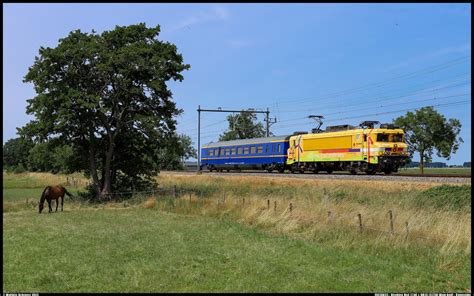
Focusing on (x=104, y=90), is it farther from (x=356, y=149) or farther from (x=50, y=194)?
(x=356, y=149)

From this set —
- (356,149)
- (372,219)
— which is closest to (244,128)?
(356,149)

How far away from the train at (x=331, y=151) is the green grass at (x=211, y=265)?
22.0m

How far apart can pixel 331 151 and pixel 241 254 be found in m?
27.7

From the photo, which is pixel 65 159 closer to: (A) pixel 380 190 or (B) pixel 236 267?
(A) pixel 380 190

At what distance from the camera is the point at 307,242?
11.3m

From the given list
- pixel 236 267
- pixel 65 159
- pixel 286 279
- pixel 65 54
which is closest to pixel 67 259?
pixel 236 267

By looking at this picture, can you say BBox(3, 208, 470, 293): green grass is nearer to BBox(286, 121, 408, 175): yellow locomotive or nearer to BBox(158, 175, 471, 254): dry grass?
BBox(158, 175, 471, 254): dry grass

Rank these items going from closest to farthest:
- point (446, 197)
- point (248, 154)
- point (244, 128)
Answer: point (446, 197) → point (248, 154) → point (244, 128)

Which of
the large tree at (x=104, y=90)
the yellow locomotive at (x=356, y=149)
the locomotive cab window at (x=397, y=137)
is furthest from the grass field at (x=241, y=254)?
the locomotive cab window at (x=397, y=137)

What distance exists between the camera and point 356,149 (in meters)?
34.2

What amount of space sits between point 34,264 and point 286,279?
5001 millimetres

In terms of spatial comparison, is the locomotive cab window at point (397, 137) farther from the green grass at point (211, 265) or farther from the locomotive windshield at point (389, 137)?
the green grass at point (211, 265)

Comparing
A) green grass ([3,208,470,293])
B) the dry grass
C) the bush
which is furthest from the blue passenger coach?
green grass ([3,208,470,293])

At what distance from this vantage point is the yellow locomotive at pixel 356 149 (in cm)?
3281
